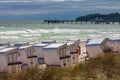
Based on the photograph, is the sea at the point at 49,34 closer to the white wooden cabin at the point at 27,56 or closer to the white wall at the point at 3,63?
the white wooden cabin at the point at 27,56

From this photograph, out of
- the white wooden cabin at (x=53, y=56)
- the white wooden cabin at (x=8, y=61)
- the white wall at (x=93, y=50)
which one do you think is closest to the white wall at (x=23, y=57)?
the white wooden cabin at (x=53, y=56)

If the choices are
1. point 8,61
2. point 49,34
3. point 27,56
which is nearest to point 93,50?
point 27,56

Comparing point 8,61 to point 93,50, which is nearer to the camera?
point 8,61

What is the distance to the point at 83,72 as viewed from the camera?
12.0 metres

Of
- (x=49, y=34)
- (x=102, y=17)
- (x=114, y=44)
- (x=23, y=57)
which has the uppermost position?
(x=23, y=57)

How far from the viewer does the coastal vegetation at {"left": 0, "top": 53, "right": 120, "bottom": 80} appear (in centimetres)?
1116

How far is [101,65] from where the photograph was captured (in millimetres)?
12617

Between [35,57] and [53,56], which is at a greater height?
[53,56]

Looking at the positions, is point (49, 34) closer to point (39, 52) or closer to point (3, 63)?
point (39, 52)

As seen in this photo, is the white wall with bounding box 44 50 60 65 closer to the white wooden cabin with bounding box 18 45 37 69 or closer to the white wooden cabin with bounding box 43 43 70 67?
the white wooden cabin with bounding box 43 43 70 67

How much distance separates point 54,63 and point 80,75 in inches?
86.3

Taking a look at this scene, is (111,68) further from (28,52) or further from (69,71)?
(28,52)

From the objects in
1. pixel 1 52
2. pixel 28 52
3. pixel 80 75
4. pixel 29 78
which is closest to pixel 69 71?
pixel 80 75

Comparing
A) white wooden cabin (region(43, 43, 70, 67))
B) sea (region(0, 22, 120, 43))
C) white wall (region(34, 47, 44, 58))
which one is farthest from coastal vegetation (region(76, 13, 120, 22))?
white wooden cabin (region(43, 43, 70, 67))
